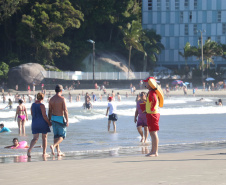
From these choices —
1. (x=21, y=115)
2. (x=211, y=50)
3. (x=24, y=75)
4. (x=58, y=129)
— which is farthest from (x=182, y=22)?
(x=58, y=129)

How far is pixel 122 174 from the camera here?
7.08 m

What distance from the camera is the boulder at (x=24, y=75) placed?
60250 mm

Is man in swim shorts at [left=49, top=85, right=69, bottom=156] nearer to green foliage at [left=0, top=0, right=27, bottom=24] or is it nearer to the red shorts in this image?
the red shorts

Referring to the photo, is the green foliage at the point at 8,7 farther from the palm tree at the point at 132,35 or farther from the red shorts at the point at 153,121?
the red shorts at the point at 153,121

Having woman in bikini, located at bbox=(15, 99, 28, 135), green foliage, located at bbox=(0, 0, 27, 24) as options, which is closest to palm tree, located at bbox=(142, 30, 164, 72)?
green foliage, located at bbox=(0, 0, 27, 24)

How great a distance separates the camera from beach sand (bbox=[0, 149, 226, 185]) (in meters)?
6.50

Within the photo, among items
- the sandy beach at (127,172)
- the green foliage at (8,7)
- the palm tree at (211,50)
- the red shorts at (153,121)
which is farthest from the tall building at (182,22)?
the sandy beach at (127,172)

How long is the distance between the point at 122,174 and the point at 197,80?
6681 cm

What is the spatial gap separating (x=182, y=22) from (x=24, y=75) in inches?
1707

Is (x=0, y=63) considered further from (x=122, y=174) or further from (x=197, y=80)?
(x=122, y=174)

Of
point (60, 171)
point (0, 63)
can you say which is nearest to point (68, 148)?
point (60, 171)

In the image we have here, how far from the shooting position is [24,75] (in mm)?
60312

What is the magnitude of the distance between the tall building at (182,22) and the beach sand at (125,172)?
86.5 m

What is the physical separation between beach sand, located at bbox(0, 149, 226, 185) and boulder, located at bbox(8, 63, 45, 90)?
172ft
